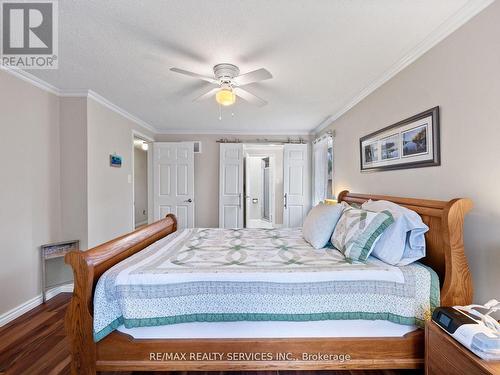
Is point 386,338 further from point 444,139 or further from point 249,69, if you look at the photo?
point 249,69

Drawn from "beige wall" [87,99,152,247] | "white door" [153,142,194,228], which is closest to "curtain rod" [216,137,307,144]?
"white door" [153,142,194,228]

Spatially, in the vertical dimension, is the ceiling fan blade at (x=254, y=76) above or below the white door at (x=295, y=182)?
above

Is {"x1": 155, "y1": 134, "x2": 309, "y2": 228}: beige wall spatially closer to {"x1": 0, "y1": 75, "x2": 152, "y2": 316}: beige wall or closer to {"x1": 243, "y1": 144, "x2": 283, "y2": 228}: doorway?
{"x1": 243, "y1": 144, "x2": 283, "y2": 228}: doorway

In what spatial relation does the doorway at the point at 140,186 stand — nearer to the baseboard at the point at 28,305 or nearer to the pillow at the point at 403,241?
the baseboard at the point at 28,305

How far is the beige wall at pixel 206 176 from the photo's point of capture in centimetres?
513

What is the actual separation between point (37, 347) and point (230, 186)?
3.59m

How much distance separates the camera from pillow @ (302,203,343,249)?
209 centimetres

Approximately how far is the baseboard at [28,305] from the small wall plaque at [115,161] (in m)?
1.61

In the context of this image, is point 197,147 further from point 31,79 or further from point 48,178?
point 31,79

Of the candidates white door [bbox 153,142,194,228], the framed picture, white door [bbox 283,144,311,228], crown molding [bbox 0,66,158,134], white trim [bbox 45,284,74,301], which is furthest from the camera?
white door [bbox 283,144,311,228]

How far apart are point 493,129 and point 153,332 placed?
229 centimetres

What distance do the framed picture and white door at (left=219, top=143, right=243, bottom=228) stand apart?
8.86 ft

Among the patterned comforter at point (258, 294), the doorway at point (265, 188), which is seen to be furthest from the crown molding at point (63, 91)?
the doorway at point (265, 188)

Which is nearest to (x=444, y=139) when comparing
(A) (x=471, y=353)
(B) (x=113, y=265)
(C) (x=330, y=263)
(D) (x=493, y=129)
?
(D) (x=493, y=129)
